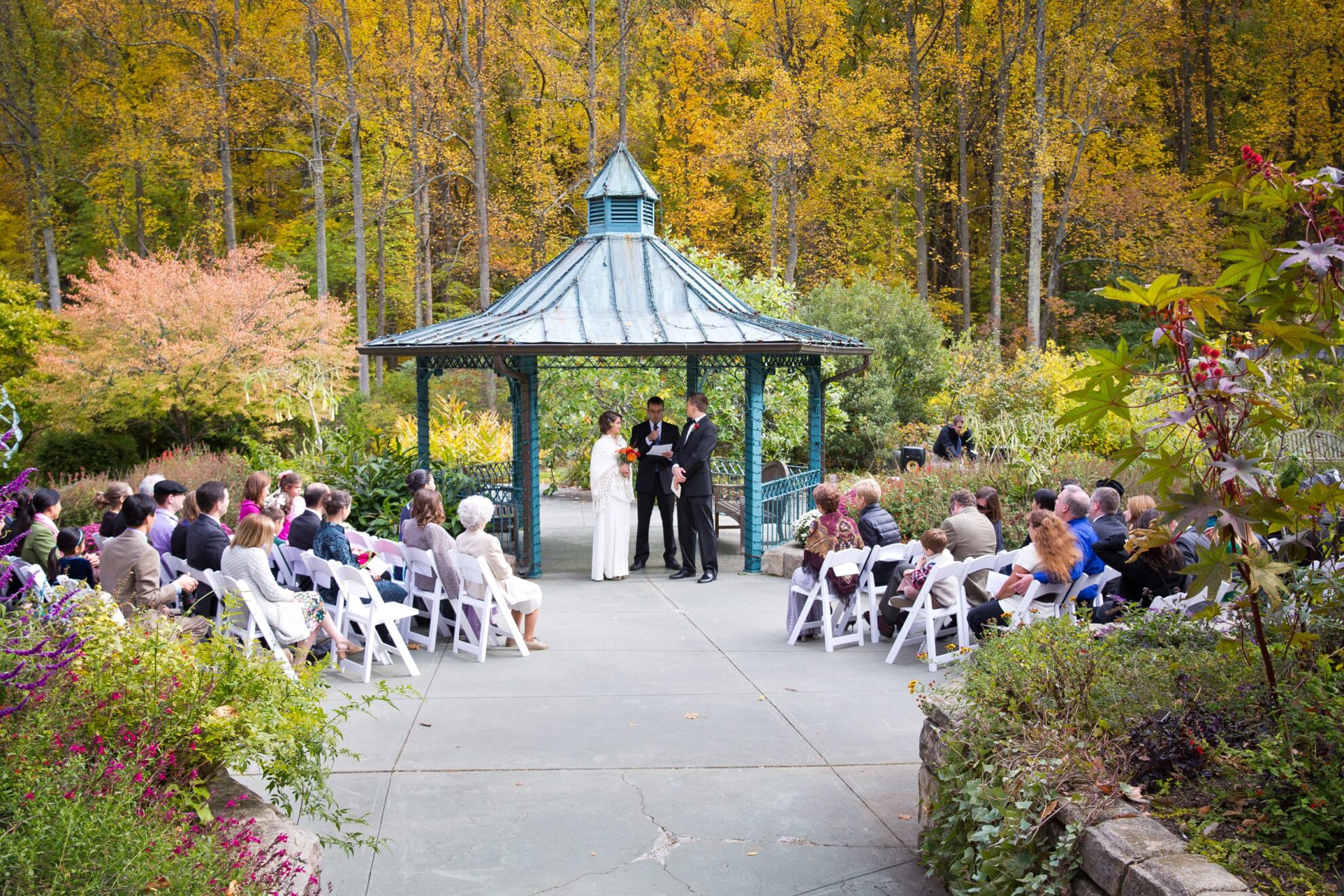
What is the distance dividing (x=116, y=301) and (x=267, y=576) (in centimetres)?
1413

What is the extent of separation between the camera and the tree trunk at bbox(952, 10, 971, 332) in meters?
31.9

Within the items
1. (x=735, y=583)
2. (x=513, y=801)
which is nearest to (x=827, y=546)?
(x=735, y=583)

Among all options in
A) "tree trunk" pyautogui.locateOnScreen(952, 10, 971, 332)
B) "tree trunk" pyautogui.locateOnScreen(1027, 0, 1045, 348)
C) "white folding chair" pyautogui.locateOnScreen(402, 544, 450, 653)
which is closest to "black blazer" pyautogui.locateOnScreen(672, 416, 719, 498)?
"white folding chair" pyautogui.locateOnScreen(402, 544, 450, 653)

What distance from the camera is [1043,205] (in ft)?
108

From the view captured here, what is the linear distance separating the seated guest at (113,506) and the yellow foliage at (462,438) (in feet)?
28.6

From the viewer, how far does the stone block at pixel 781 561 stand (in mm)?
11852

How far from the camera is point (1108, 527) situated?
7.55m

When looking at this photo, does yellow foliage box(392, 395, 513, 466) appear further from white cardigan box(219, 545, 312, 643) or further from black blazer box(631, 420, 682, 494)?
white cardigan box(219, 545, 312, 643)

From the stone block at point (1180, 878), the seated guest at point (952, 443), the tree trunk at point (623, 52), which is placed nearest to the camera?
the stone block at point (1180, 878)

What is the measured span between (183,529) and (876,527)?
5.25 metres

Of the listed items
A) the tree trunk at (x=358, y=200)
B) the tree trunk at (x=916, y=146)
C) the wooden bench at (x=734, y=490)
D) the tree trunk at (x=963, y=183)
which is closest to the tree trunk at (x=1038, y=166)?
the tree trunk at (x=963, y=183)

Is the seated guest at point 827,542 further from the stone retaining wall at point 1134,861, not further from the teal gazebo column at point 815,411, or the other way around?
the stone retaining wall at point 1134,861

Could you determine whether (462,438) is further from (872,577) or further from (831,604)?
(872,577)

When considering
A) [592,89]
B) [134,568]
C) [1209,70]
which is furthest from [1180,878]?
[1209,70]
